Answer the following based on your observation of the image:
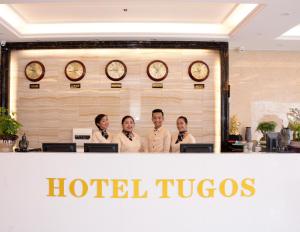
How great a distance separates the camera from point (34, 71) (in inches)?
319

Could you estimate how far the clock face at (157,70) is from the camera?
316 inches

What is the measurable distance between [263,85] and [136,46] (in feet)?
10.5

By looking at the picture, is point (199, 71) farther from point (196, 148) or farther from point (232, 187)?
point (232, 187)

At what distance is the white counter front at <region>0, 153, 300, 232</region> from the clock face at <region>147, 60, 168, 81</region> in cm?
469

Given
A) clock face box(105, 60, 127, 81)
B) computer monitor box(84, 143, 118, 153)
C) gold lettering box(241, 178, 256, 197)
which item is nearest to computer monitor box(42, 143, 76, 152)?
computer monitor box(84, 143, 118, 153)

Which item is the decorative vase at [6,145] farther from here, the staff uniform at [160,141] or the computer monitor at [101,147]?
the staff uniform at [160,141]

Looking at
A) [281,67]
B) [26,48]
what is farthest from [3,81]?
[281,67]

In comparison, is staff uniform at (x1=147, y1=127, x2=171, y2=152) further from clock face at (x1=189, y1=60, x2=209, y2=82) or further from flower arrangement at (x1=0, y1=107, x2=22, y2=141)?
clock face at (x1=189, y1=60, x2=209, y2=82)

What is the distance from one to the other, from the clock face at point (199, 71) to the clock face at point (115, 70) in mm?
1489

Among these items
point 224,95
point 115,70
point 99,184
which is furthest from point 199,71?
point 99,184

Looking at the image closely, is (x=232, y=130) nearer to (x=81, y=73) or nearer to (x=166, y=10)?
(x=166, y=10)

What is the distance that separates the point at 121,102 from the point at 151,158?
4646 mm

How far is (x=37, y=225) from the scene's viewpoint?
3496 millimetres

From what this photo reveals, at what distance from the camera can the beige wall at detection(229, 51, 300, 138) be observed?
8602mm
